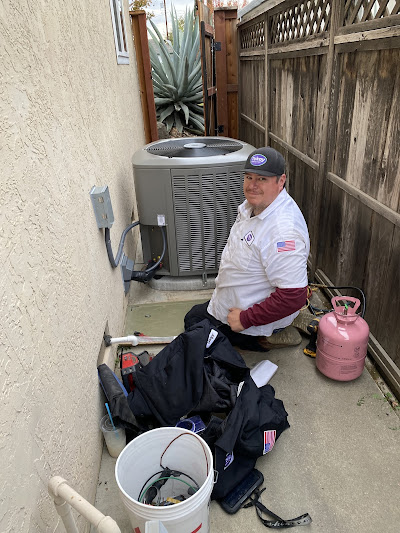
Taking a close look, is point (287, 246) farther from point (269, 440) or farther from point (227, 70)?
point (227, 70)

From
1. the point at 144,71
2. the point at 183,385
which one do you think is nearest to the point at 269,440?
the point at 183,385

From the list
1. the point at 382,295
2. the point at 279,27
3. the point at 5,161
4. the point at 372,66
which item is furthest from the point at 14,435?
the point at 279,27

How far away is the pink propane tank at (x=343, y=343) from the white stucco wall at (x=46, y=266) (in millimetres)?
1224

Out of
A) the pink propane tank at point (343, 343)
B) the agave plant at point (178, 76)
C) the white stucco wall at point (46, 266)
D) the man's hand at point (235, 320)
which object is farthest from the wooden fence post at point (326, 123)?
the agave plant at point (178, 76)

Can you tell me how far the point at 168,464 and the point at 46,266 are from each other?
3.00ft

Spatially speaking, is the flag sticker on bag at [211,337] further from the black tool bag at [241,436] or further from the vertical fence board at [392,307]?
the vertical fence board at [392,307]

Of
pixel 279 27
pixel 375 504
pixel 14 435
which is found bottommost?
pixel 375 504

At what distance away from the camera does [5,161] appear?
1.06m

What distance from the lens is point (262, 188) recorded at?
201 centimetres

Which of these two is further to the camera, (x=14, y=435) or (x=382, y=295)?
(x=382, y=295)

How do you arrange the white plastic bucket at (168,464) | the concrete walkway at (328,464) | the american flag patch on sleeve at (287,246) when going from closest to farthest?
the white plastic bucket at (168,464), the concrete walkway at (328,464), the american flag patch on sleeve at (287,246)

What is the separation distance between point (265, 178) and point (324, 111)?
103 cm

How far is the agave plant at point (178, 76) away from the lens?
6.51 m

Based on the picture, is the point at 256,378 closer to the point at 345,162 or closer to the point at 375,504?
the point at 375,504
